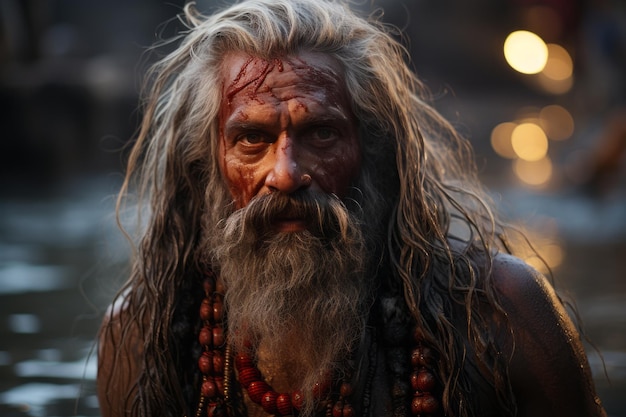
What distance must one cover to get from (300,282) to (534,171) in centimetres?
1581

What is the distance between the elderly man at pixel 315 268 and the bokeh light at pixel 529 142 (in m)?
17.9

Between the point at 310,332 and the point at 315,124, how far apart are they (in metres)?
0.65

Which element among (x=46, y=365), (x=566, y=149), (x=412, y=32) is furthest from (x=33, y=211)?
(x=412, y=32)

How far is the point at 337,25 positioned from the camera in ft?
12.0

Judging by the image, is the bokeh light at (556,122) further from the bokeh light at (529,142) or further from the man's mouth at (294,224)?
the man's mouth at (294,224)

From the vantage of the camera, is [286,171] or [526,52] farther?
[526,52]

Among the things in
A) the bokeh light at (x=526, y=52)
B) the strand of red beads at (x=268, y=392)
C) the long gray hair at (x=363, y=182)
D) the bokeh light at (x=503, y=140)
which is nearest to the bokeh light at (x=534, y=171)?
the bokeh light at (x=503, y=140)

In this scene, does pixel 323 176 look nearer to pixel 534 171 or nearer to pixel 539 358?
pixel 539 358

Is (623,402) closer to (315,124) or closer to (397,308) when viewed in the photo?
(397,308)

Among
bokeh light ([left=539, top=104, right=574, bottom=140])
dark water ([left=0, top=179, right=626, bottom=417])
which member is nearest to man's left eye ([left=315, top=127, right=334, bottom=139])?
dark water ([left=0, top=179, right=626, bottom=417])

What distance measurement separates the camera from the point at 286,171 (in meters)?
3.35

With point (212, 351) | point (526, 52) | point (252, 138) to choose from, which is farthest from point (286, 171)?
point (526, 52)

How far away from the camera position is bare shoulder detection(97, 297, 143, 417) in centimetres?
369

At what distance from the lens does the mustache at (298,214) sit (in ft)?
11.0
